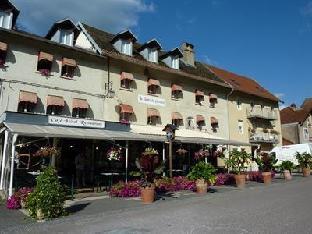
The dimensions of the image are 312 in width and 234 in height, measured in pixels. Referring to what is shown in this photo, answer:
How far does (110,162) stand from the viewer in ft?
74.4

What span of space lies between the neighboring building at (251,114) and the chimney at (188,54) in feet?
12.8

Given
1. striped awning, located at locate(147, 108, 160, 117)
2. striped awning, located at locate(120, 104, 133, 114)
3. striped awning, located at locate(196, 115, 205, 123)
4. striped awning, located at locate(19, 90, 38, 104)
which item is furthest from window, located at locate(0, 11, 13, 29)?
striped awning, located at locate(196, 115, 205, 123)

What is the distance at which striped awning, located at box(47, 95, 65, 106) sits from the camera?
19781mm

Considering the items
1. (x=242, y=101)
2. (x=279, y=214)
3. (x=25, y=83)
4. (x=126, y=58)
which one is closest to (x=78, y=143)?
(x=25, y=83)

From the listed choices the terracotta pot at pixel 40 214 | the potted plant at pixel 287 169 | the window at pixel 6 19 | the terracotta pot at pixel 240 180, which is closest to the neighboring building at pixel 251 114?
the potted plant at pixel 287 169

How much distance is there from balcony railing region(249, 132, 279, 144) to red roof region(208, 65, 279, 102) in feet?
13.5

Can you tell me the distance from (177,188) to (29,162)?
8.19 meters

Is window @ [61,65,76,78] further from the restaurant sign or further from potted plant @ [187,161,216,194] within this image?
potted plant @ [187,161,216,194]

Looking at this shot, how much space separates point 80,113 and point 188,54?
598 inches

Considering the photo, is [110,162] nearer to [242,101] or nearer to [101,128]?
[101,128]

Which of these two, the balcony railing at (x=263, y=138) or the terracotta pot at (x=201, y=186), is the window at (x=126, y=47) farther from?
the balcony railing at (x=263, y=138)

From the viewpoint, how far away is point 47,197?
10.6 metres

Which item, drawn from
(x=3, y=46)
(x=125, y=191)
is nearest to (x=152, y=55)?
(x=3, y=46)

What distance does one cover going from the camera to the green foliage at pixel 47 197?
10.5m
